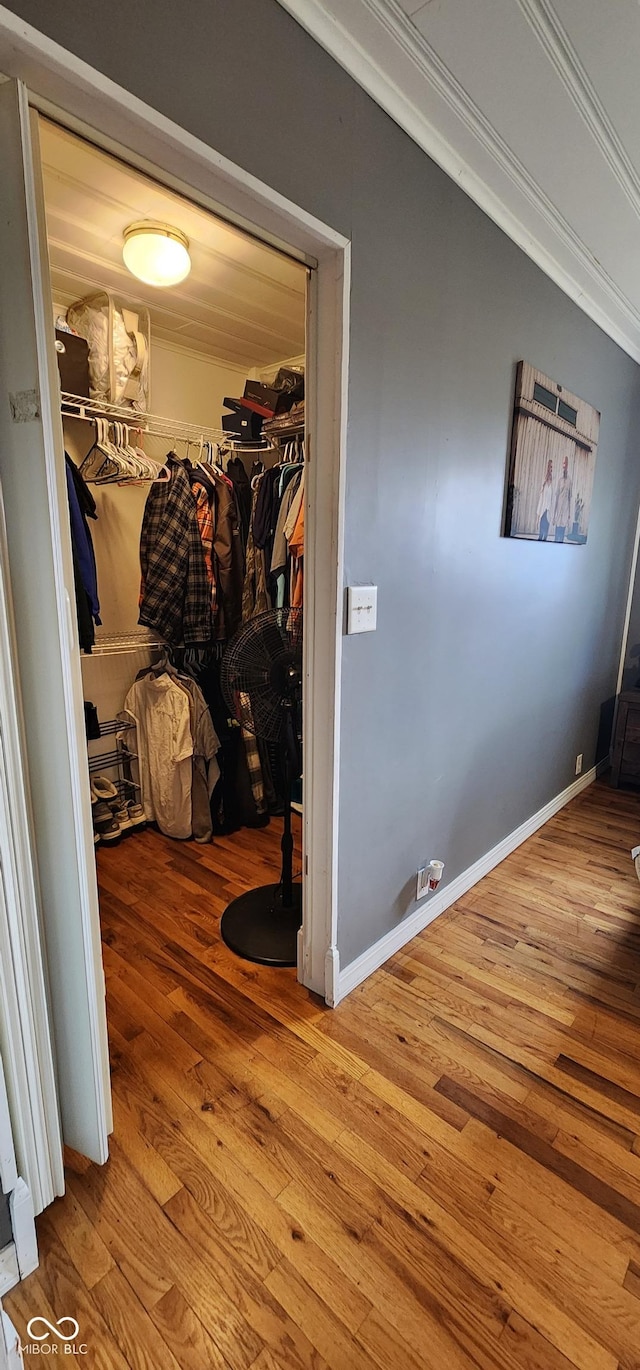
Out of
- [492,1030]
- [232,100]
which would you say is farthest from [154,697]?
[232,100]

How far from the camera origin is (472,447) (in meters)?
1.92

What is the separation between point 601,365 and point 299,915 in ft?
9.39

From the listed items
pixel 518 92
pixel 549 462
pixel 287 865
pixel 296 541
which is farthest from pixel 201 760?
pixel 518 92

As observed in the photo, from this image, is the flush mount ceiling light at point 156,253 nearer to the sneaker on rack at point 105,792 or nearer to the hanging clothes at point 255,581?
the hanging clothes at point 255,581

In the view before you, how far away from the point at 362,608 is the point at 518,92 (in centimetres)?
134

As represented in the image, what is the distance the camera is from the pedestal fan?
1.85m

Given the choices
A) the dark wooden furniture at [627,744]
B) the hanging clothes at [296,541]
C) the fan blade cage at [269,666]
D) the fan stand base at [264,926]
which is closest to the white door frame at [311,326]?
the fan stand base at [264,926]

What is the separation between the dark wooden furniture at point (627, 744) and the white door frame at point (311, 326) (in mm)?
2483

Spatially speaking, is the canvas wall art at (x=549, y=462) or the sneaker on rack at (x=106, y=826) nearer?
the canvas wall art at (x=549, y=462)

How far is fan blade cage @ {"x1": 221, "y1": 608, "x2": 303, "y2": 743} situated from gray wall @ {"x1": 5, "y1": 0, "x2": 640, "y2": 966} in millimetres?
318

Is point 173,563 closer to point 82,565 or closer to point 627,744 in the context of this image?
point 82,565

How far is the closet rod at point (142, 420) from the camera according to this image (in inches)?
88.7

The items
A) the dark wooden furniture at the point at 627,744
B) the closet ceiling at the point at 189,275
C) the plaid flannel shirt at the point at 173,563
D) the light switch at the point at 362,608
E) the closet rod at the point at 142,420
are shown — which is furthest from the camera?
the dark wooden furniture at the point at 627,744

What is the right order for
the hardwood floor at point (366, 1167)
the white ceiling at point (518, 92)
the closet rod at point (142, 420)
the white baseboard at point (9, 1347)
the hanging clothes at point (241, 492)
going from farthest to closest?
the hanging clothes at point (241, 492) → the closet rod at point (142, 420) → the white ceiling at point (518, 92) → the hardwood floor at point (366, 1167) → the white baseboard at point (9, 1347)
